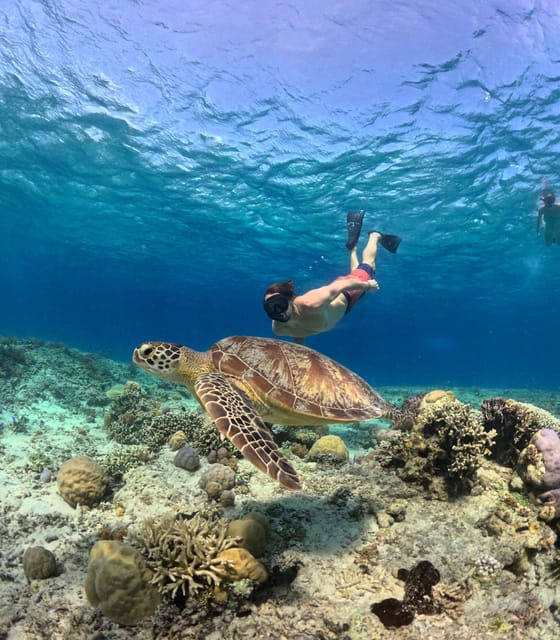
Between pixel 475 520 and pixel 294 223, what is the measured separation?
22.5 metres

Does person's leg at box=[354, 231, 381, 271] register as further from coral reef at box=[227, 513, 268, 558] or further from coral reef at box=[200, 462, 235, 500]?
coral reef at box=[227, 513, 268, 558]

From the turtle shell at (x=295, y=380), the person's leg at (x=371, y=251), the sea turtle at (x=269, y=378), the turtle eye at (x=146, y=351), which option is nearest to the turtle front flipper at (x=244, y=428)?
the sea turtle at (x=269, y=378)

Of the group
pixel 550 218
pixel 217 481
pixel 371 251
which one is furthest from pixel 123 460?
pixel 550 218

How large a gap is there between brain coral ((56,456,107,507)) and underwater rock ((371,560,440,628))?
369cm

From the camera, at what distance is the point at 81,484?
16.1ft

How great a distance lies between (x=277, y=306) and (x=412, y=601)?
4.61 metres

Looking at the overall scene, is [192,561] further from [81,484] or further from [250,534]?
[81,484]

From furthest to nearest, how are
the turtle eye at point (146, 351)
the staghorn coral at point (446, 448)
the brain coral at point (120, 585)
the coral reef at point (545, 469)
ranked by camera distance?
the turtle eye at point (146, 351) < the staghorn coral at point (446, 448) < the coral reef at point (545, 469) < the brain coral at point (120, 585)

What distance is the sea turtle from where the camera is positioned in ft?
15.8

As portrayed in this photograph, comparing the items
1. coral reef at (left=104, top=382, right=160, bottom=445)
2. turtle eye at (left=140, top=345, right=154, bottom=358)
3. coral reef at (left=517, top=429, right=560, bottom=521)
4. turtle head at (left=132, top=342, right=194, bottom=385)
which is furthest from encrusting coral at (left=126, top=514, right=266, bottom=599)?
coral reef at (left=104, top=382, right=160, bottom=445)

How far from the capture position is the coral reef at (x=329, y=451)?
6312 millimetres

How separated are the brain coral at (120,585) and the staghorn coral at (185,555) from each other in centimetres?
11

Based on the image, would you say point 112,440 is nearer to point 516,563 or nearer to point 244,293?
point 516,563

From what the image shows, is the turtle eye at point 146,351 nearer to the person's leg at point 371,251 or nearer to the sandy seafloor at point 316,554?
the sandy seafloor at point 316,554
